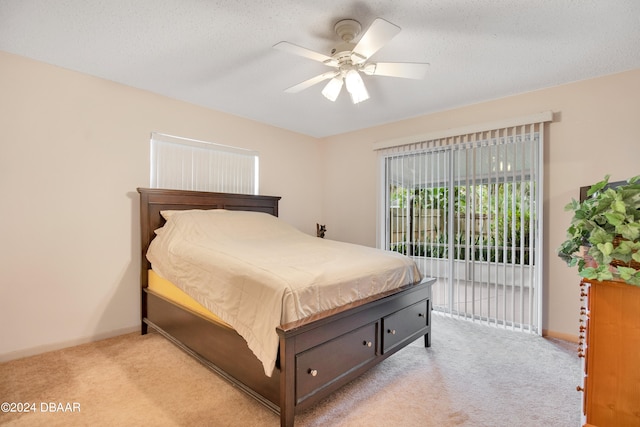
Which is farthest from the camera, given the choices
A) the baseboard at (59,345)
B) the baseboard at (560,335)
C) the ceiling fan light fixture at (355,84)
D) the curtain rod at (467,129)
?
the curtain rod at (467,129)

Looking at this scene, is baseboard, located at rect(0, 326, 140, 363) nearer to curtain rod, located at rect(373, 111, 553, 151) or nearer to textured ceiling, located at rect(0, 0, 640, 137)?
textured ceiling, located at rect(0, 0, 640, 137)

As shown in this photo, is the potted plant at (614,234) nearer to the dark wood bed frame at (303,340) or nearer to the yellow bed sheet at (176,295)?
the dark wood bed frame at (303,340)

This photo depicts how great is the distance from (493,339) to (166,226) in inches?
126

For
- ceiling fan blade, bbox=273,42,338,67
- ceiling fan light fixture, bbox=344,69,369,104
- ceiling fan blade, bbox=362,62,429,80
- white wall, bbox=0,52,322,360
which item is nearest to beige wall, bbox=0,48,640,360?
white wall, bbox=0,52,322,360

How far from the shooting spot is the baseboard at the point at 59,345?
7.55ft

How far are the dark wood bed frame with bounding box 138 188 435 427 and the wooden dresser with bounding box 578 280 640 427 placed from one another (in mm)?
1084

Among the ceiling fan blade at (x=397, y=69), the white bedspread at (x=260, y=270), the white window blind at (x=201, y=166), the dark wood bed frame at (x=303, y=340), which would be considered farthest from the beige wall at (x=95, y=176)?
the ceiling fan blade at (x=397, y=69)

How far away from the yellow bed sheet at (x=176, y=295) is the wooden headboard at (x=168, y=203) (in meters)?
0.20

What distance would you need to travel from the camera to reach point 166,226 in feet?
9.25

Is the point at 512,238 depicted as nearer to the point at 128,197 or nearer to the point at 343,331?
the point at 343,331

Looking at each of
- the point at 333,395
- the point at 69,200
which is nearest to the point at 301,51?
the point at 333,395

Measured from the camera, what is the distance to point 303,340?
5.19ft

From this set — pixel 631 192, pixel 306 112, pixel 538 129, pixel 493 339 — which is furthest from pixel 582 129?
pixel 306 112

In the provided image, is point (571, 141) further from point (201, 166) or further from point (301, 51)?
point (201, 166)
